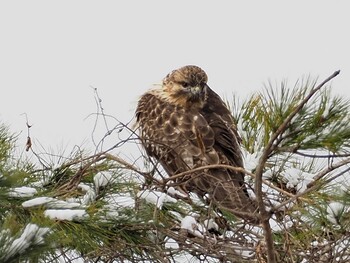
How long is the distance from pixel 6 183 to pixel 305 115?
1350 mm

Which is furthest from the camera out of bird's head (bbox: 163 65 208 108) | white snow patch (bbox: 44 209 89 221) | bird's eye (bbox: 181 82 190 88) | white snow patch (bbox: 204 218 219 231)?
bird's eye (bbox: 181 82 190 88)

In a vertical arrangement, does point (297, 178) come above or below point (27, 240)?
above

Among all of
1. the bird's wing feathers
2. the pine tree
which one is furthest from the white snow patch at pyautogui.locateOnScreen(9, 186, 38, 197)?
the bird's wing feathers

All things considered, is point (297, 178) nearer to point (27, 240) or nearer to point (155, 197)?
point (155, 197)

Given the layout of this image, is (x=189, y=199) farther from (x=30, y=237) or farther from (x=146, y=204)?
(x=30, y=237)

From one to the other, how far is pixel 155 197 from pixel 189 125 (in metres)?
2.19

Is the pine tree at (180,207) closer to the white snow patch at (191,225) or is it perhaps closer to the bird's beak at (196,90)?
the white snow patch at (191,225)

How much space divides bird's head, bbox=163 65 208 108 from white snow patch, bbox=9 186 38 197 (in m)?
3.13

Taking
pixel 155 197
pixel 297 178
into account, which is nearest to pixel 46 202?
pixel 155 197

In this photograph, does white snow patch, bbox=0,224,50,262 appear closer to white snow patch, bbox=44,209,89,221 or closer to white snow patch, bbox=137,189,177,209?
white snow patch, bbox=44,209,89,221

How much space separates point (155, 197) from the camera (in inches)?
188

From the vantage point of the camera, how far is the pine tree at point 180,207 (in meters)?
4.10

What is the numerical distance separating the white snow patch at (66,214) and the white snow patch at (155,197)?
62 cm

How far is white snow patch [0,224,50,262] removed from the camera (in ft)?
9.84
